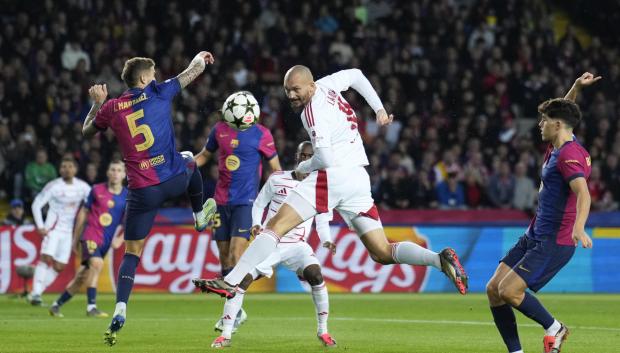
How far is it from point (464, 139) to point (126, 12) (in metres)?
7.42

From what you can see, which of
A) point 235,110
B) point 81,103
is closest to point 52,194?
point 81,103

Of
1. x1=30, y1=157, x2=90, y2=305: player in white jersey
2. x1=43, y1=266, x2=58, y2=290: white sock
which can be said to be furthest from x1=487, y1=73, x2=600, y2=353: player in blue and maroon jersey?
x1=43, y1=266, x2=58, y2=290: white sock

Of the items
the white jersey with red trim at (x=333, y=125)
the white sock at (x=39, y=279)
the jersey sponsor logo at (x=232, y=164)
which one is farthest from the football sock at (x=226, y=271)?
the white sock at (x=39, y=279)

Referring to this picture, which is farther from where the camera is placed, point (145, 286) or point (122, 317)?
point (145, 286)

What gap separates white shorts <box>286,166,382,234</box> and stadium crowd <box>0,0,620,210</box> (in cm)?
1064

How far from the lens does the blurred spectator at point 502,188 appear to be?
21781 millimetres

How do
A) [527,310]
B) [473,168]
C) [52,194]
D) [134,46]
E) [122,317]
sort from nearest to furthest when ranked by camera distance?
[527,310], [122,317], [52,194], [473,168], [134,46]

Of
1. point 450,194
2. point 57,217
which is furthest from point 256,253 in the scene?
point 450,194

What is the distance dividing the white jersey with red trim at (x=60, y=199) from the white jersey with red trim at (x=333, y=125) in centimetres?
824

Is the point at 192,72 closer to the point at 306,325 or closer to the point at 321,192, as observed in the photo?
the point at 321,192

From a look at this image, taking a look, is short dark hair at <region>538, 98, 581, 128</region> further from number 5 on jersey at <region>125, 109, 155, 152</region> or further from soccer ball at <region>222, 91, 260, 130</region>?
soccer ball at <region>222, 91, 260, 130</region>

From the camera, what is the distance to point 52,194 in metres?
17.6

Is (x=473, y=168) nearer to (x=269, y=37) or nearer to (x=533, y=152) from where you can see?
(x=533, y=152)

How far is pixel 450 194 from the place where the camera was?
21.6m
